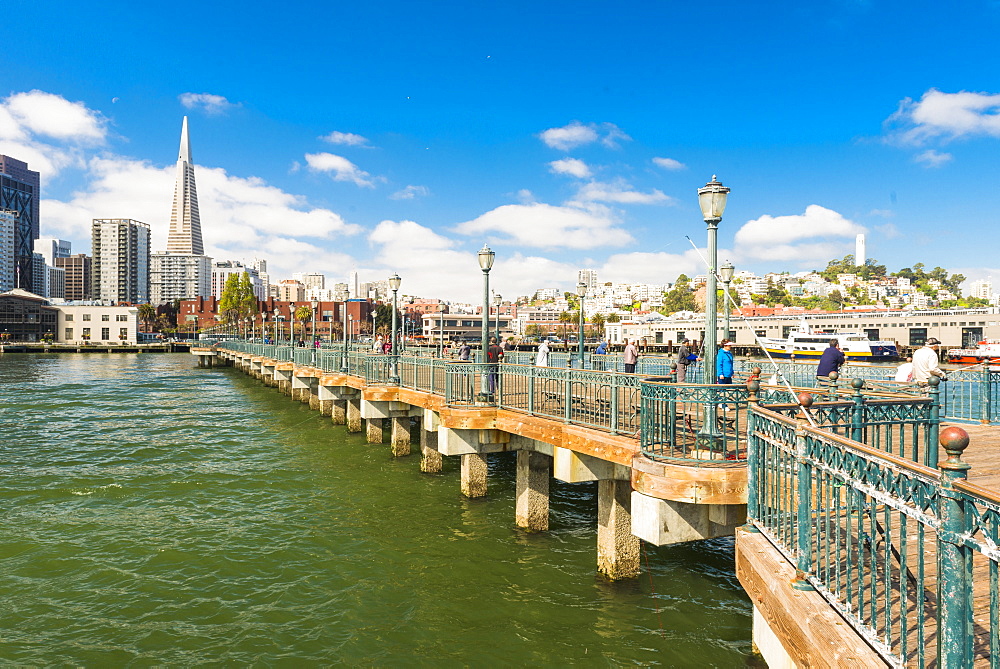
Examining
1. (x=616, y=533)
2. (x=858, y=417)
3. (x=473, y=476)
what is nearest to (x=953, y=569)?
(x=858, y=417)

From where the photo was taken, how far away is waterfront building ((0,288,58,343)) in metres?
122

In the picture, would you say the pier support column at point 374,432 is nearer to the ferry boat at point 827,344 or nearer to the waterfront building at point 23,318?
the ferry boat at point 827,344

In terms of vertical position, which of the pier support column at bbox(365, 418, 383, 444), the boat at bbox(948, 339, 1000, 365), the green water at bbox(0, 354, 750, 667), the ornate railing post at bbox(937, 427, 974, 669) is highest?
the ornate railing post at bbox(937, 427, 974, 669)

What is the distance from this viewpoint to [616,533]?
35.9 ft

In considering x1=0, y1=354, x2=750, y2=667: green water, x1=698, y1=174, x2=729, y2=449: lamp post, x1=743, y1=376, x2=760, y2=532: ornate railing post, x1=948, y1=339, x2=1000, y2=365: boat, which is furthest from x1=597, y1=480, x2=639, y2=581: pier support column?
x1=948, y1=339, x2=1000, y2=365: boat

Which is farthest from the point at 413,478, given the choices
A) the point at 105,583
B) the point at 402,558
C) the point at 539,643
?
the point at 539,643

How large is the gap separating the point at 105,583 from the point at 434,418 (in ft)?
28.0

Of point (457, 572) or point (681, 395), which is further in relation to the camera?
point (457, 572)

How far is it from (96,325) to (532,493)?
147 m

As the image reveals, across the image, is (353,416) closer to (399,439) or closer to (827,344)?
(399,439)

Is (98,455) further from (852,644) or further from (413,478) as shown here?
(852,644)

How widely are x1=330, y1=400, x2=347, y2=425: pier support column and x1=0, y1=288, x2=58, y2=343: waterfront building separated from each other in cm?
12853

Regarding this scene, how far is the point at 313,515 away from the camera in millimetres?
15312

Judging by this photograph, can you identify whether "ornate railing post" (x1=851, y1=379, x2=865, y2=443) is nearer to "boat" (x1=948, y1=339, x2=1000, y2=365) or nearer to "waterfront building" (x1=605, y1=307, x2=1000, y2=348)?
"boat" (x1=948, y1=339, x2=1000, y2=365)
